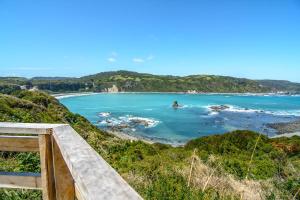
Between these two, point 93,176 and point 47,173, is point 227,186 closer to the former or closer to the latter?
point 47,173

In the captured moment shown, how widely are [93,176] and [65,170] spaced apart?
24.3 inches

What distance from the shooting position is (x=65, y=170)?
141cm

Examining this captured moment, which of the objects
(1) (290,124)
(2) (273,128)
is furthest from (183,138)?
(1) (290,124)

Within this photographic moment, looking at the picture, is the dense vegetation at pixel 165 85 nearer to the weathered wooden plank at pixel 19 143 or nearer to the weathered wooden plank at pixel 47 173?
the weathered wooden plank at pixel 19 143

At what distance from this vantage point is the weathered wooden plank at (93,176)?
28.0 inches

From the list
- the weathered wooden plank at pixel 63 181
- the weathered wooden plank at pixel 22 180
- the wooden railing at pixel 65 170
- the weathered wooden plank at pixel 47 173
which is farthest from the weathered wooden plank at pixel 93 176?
the weathered wooden plank at pixel 22 180

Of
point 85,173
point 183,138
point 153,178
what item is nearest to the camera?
point 85,173

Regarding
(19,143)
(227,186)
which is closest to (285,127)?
(227,186)

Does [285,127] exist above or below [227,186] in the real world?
below

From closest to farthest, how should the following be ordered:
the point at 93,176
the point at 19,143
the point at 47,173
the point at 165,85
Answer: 1. the point at 93,176
2. the point at 47,173
3. the point at 19,143
4. the point at 165,85

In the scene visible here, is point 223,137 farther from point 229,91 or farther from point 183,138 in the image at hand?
point 229,91

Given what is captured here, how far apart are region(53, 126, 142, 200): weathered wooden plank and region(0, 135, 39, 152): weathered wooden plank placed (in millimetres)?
524

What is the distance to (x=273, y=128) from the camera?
4347cm

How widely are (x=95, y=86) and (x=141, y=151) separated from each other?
13601 cm
